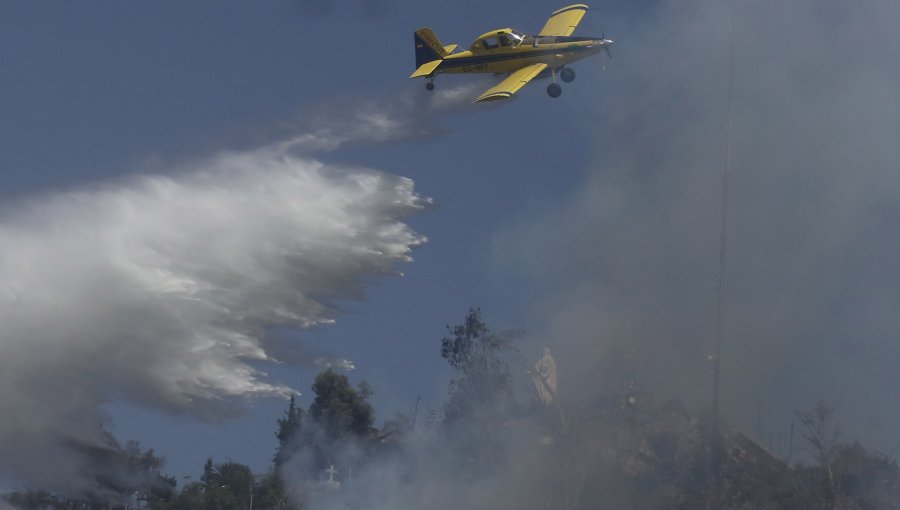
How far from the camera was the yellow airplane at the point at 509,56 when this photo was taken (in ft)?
182

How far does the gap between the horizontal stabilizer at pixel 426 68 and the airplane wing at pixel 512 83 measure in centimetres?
286

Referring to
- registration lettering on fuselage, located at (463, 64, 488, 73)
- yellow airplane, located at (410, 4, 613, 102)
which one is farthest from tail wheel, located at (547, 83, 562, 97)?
registration lettering on fuselage, located at (463, 64, 488, 73)

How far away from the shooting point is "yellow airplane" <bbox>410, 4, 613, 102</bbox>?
182 ft

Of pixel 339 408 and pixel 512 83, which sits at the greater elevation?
pixel 512 83

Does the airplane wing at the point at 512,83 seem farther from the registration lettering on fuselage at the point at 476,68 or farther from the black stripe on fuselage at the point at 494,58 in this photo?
the registration lettering on fuselage at the point at 476,68

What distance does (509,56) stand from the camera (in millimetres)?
57312

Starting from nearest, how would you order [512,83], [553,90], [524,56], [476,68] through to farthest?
[553,90] < [512,83] < [524,56] < [476,68]

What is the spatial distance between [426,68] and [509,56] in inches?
130

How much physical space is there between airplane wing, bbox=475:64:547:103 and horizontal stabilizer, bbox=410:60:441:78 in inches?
112

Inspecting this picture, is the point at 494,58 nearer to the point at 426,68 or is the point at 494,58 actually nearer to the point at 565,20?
the point at 426,68

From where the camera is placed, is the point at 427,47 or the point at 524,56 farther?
the point at 427,47

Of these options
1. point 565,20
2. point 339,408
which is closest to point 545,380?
point 339,408

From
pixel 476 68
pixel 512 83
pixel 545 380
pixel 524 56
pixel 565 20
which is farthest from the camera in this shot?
pixel 545 380

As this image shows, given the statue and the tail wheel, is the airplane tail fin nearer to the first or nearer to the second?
the tail wheel
